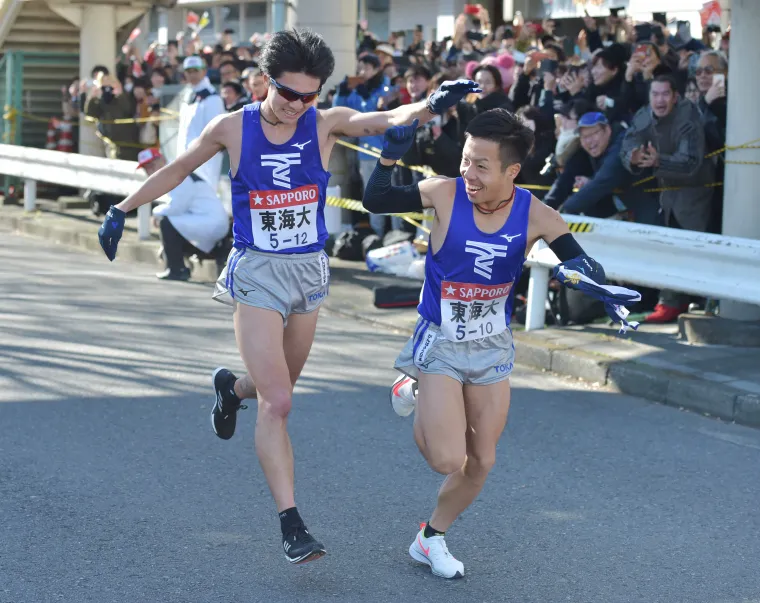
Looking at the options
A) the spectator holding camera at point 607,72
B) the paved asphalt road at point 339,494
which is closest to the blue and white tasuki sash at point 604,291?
the paved asphalt road at point 339,494

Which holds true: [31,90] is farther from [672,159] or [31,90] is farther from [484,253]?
[484,253]

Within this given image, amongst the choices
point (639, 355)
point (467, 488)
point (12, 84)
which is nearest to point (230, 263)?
point (467, 488)

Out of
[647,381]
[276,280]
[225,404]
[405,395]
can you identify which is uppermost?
[276,280]

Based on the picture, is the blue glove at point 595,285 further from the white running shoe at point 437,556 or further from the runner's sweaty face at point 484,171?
the white running shoe at point 437,556

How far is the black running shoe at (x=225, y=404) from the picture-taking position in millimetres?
5867

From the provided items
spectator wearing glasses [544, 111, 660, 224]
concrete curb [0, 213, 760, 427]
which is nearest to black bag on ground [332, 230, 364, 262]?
concrete curb [0, 213, 760, 427]

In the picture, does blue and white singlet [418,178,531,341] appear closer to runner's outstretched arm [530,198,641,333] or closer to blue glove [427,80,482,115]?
runner's outstretched arm [530,198,641,333]

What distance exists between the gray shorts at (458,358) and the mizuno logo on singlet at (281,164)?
84 centimetres

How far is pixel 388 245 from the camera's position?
12.3 metres

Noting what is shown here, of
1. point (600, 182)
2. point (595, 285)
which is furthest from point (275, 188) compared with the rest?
point (600, 182)

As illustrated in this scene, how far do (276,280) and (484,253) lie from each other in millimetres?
907

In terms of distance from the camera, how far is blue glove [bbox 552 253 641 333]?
15.5ft

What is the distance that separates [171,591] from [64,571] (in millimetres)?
457

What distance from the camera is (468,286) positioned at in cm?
479
